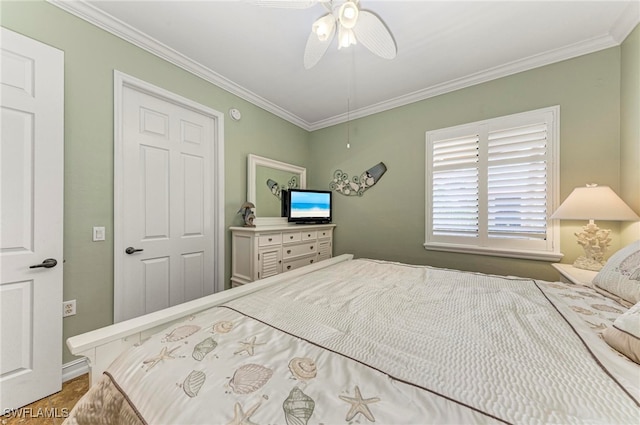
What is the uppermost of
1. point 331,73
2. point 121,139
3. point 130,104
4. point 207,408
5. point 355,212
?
point 331,73

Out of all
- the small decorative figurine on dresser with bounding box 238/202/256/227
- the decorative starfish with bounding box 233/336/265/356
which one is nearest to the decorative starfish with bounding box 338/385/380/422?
the decorative starfish with bounding box 233/336/265/356

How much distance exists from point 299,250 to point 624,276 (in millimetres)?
2486

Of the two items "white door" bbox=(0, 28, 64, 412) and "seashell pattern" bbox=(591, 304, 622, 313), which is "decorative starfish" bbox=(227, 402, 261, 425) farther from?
"white door" bbox=(0, 28, 64, 412)

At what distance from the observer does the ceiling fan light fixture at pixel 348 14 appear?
49.4 inches

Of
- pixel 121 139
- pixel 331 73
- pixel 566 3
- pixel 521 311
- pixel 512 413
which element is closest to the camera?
pixel 512 413

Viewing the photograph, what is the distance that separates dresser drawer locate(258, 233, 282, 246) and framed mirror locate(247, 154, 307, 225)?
399 millimetres

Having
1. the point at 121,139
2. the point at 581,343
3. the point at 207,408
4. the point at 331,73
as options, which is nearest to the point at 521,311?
the point at 581,343

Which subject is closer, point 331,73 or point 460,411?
point 460,411

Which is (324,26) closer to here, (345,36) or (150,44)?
(345,36)

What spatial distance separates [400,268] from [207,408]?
1643mm

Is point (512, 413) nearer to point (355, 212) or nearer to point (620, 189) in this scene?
point (620, 189)

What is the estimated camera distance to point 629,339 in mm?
715

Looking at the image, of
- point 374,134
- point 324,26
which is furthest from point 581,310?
point 374,134

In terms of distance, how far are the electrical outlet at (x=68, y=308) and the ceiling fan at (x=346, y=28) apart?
229 centimetres
